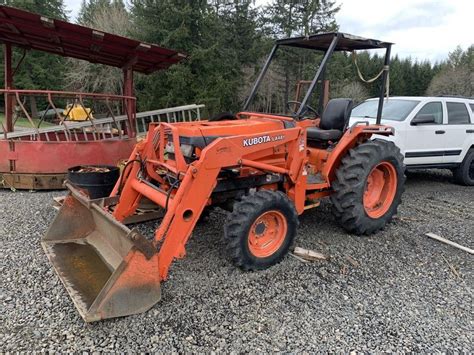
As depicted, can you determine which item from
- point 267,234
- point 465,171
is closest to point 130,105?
point 267,234

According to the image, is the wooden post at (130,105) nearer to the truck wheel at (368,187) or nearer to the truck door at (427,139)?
the truck wheel at (368,187)

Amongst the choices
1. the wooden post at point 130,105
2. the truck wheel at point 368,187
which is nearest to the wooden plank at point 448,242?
the truck wheel at point 368,187

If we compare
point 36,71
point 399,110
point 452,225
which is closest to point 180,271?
point 452,225

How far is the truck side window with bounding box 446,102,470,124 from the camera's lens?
7.68 meters

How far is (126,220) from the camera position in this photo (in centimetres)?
449

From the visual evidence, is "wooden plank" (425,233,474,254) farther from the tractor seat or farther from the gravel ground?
the tractor seat

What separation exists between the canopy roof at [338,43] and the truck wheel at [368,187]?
1.24 meters

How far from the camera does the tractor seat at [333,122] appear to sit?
4.52 meters

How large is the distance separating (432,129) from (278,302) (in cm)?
565

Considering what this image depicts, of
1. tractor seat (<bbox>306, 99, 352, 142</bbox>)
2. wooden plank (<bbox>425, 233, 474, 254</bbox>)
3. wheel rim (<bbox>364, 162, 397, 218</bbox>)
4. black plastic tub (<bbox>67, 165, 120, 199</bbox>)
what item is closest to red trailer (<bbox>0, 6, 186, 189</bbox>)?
black plastic tub (<bbox>67, 165, 120, 199</bbox>)

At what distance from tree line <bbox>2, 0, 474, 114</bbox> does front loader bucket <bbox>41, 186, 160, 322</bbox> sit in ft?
37.4

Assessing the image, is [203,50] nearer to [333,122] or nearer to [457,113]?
[457,113]

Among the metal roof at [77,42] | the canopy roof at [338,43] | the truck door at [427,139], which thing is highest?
the metal roof at [77,42]

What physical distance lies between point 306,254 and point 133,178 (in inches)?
81.0
